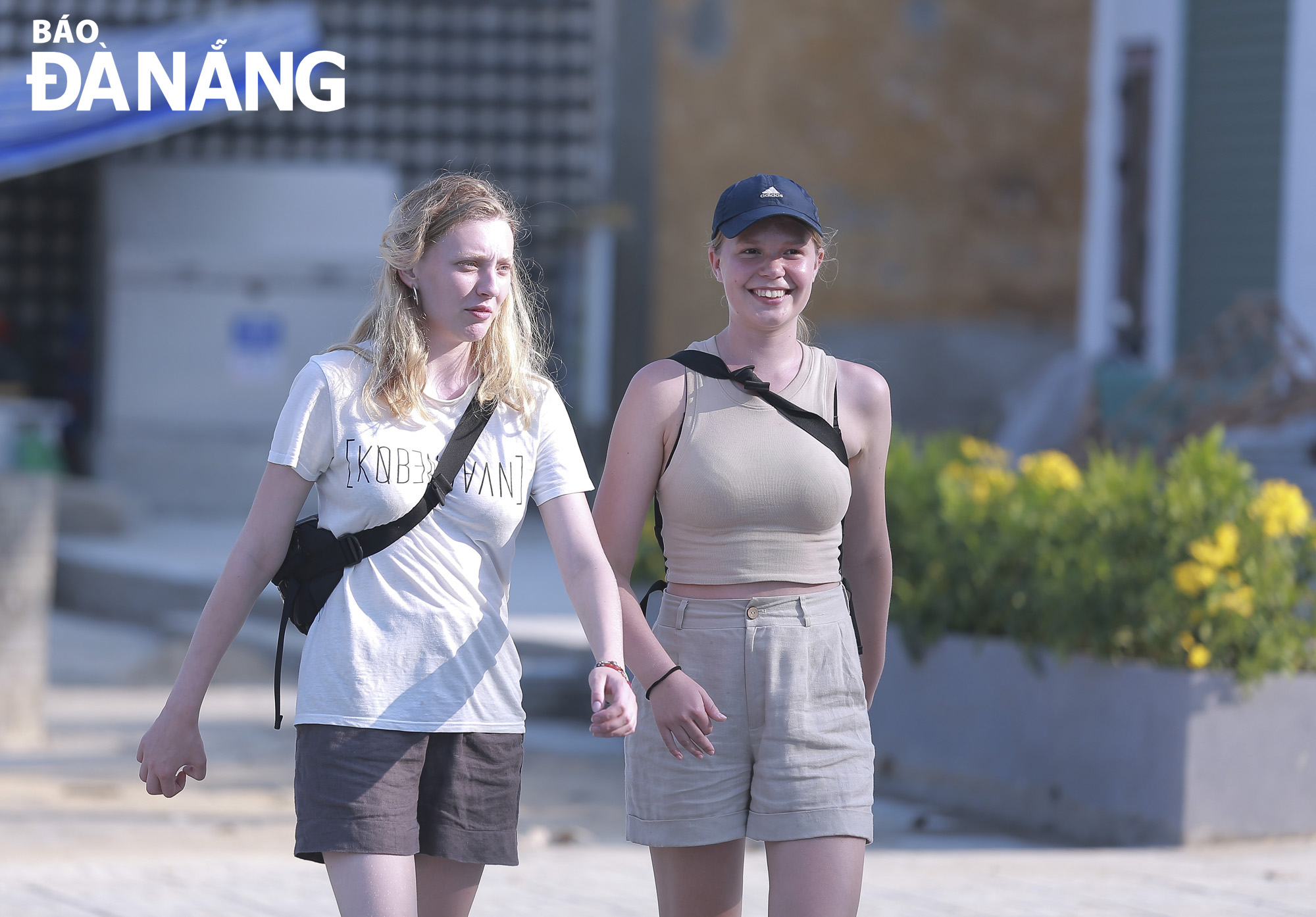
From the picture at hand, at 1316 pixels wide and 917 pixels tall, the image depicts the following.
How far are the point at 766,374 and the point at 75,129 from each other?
34.1ft

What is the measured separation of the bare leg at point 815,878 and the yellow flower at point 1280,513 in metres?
3.47

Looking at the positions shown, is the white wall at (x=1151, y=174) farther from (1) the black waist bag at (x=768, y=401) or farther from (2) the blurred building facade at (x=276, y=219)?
(1) the black waist bag at (x=768, y=401)

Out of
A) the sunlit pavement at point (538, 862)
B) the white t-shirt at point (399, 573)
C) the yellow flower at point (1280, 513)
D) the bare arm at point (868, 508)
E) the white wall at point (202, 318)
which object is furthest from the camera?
the white wall at point (202, 318)

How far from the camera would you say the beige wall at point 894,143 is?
1762 cm

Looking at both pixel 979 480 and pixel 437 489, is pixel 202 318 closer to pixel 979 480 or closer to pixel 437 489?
pixel 979 480

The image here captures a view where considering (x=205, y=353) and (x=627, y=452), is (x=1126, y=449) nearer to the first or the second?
(x=627, y=452)

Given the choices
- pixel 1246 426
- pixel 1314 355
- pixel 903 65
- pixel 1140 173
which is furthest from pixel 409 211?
pixel 903 65

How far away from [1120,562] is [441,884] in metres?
3.84

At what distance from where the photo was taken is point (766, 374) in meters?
3.32

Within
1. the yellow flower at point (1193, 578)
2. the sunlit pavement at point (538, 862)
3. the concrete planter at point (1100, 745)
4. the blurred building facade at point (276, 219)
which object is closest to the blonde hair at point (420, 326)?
the sunlit pavement at point (538, 862)

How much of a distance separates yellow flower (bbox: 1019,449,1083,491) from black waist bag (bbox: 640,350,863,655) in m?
3.93

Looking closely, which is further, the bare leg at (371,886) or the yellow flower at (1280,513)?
the yellow flower at (1280,513)

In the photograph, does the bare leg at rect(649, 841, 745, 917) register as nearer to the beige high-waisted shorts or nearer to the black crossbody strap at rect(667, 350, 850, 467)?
the beige high-waisted shorts

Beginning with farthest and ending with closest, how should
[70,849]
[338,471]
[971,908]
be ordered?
[70,849] < [971,908] < [338,471]
